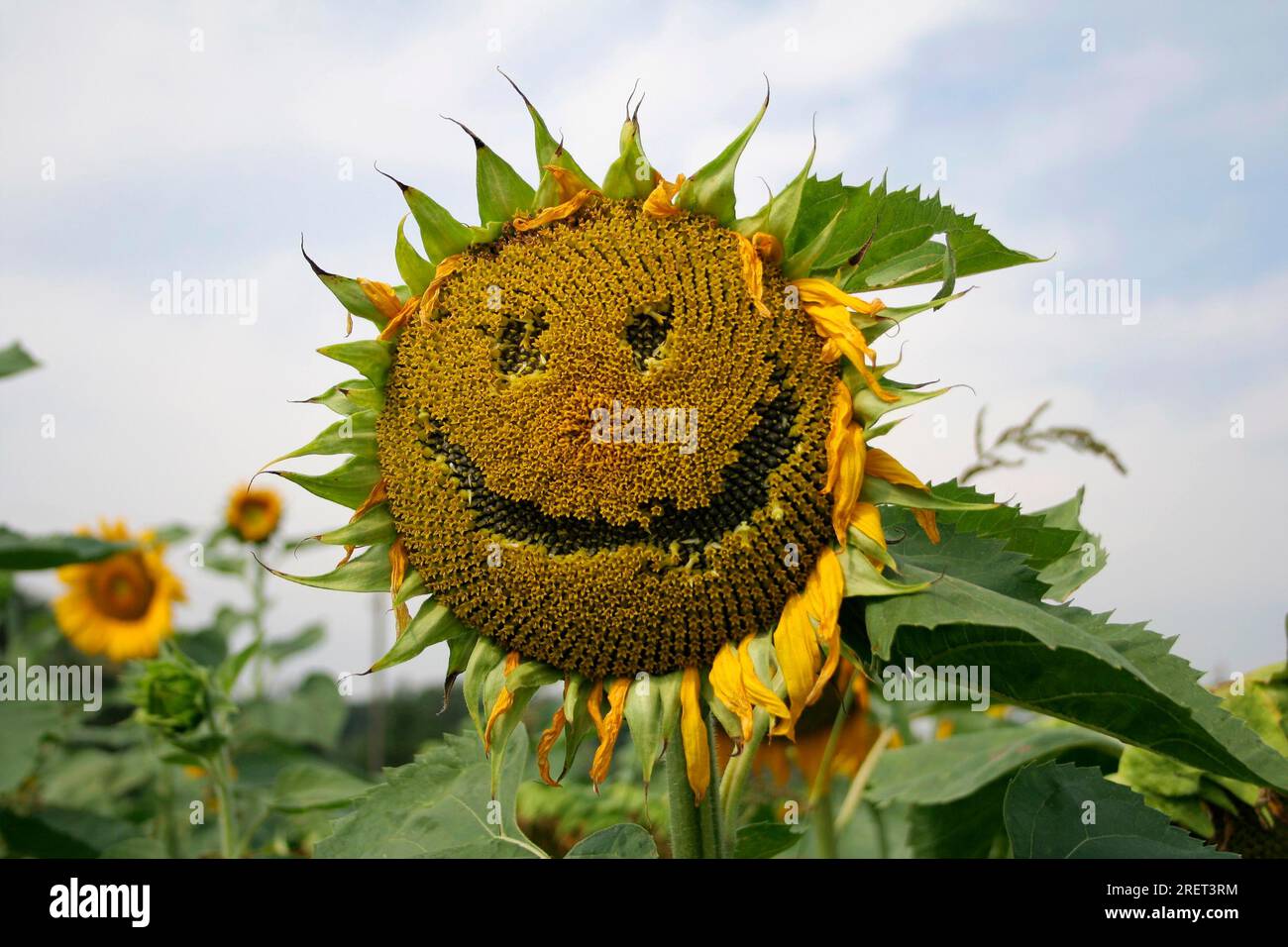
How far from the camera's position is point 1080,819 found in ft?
7.76

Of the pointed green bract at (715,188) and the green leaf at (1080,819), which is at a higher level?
the pointed green bract at (715,188)

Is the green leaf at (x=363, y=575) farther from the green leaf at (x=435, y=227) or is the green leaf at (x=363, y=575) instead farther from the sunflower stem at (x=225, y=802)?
the sunflower stem at (x=225, y=802)

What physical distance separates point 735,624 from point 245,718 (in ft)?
15.8

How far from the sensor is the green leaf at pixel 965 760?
315cm

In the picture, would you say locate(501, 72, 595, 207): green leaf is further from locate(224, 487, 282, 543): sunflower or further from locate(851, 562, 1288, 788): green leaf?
locate(224, 487, 282, 543): sunflower

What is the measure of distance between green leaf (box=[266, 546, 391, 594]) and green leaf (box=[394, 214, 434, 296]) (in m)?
0.56

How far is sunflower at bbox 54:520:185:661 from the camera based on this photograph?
661 centimetres

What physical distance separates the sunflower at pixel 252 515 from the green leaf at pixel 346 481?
16.1 ft

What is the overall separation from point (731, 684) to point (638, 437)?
504mm

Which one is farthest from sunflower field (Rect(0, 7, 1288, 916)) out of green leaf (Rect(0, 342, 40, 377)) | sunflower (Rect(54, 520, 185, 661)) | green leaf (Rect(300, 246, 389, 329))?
sunflower (Rect(54, 520, 185, 661))

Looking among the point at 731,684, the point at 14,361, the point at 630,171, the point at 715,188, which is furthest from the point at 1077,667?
the point at 14,361

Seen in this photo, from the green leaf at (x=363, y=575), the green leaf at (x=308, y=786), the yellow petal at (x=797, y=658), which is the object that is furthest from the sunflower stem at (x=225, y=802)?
the yellow petal at (x=797, y=658)
